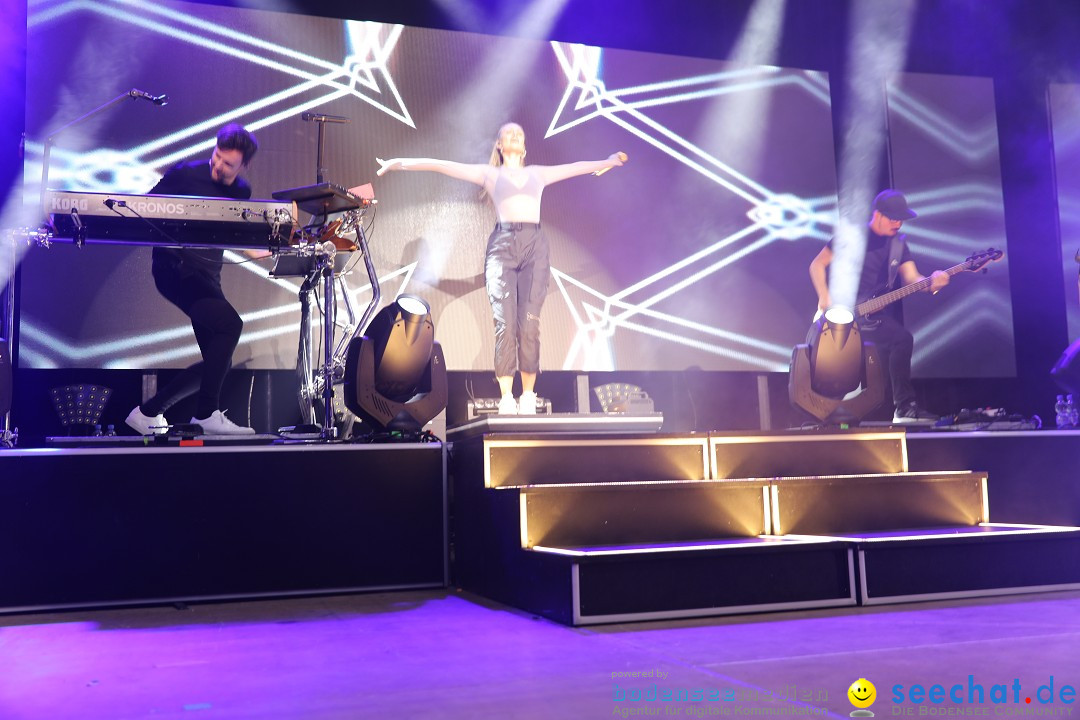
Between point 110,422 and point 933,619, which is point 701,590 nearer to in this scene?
point 933,619

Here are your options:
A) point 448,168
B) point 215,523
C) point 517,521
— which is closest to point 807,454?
point 517,521

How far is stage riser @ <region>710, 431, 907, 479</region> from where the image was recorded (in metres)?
3.80

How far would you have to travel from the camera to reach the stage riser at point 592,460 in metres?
3.61

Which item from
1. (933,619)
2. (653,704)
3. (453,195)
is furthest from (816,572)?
(453,195)

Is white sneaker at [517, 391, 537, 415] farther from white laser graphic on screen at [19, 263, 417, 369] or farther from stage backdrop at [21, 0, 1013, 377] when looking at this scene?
white laser graphic on screen at [19, 263, 417, 369]

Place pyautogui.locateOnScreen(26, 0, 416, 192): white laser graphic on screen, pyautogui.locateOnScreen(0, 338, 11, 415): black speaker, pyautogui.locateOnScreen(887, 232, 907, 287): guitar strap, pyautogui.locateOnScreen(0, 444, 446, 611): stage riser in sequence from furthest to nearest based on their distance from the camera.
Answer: pyautogui.locateOnScreen(887, 232, 907, 287): guitar strap, pyautogui.locateOnScreen(26, 0, 416, 192): white laser graphic on screen, pyautogui.locateOnScreen(0, 338, 11, 415): black speaker, pyautogui.locateOnScreen(0, 444, 446, 611): stage riser

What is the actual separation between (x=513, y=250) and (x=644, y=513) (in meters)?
2.26

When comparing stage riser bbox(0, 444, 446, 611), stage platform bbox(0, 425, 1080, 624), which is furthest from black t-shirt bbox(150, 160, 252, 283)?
stage riser bbox(0, 444, 446, 611)

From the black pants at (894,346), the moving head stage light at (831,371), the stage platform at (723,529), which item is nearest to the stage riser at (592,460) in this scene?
the stage platform at (723,529)

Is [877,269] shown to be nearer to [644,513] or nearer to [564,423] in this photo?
[564,423]

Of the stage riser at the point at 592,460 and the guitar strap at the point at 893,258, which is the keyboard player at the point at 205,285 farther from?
the guitar strap at the point at 893,258

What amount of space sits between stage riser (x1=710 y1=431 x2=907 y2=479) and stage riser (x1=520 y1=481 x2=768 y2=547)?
240 mm

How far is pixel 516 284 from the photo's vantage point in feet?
17.7

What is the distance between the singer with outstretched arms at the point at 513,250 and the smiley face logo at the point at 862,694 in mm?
3364
